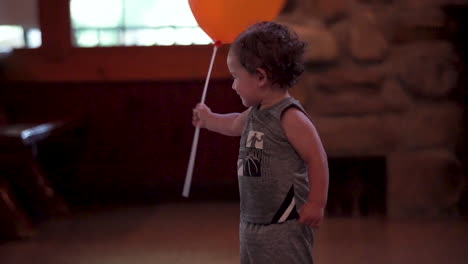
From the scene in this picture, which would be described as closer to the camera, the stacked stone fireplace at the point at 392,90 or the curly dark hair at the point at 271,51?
the curly dark hair at the point at 271,51

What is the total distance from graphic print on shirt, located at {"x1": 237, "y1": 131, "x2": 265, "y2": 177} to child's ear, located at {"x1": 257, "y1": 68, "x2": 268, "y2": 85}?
0.10 m

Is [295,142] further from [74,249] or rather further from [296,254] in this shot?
[74,249]

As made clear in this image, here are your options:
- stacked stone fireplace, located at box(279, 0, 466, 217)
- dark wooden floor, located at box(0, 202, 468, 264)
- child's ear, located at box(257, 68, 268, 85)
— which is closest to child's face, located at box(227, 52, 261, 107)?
child's ear, located at box(257, 68, 268, 85)

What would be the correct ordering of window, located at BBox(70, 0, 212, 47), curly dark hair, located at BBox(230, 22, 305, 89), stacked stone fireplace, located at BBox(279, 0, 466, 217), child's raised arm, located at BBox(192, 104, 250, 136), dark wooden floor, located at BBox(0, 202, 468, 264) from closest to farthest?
curly dark hair, located at BBox(230, 22, 305, 89) < child's raised arm, located at BBox(192, 104, 250, 136) < dark wooden floor, located at BBox(0, 202, 468, 264) < stacked stone fireplace, located at BBox(279, 0, 466, 217) < window, located at BBox(70, 0, 212, 47)

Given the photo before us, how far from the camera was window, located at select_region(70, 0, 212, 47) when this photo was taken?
9.62 feet

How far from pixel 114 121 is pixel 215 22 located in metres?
1.57

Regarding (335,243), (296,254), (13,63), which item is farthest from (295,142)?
(13,63)

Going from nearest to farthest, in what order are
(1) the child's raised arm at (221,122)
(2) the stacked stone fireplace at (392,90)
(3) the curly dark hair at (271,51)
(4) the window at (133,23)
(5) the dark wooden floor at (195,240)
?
(3) the curly dark hair at (271,51)
(1) the child's raised arm at (221,122)
(5) the dark wooden floor at (195,240)
(2) the stacked stone fireplace at (392,90)
(4) the window at (133,23)

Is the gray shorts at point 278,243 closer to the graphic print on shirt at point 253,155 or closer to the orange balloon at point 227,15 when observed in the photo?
the graphic print on shirt at point 253,155

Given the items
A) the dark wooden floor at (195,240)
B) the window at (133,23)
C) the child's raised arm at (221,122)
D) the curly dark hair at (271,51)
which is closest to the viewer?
the curly dark hair at (271,51)

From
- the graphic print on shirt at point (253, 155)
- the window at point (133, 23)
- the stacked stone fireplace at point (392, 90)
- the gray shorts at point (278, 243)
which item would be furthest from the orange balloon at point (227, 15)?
the window at point (133, 23)

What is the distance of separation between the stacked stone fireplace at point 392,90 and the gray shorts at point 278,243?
1274 mm

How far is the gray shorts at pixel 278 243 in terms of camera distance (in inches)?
51.1

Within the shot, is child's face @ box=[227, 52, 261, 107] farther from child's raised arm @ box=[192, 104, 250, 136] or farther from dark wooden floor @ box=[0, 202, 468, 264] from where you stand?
dark wooden floor @ box=[0, 202, 468, 264]
